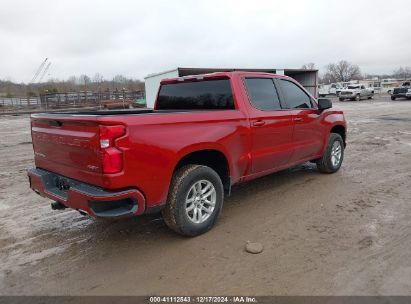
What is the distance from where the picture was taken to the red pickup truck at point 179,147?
3266 mm

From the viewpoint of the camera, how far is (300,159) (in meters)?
5.76

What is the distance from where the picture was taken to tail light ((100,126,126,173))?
3.15 meters

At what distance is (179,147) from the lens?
369 centimetres

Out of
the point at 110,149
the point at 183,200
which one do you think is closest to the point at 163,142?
the point at 110,149

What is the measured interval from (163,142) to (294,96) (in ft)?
9.46

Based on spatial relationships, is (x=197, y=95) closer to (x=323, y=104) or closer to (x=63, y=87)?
(x=323, y=104)

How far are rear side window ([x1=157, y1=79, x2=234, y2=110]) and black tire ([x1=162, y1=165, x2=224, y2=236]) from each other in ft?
3.53

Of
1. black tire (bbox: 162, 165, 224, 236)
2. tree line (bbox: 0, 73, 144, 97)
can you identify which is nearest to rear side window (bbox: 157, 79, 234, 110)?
black tire (bbox: 162, 165, 224, 236)

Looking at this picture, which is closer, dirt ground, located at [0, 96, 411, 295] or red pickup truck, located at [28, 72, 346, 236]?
dirt ground, located at [0, 96, 411, 295]

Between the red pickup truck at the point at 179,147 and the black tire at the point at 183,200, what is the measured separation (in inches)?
0.4

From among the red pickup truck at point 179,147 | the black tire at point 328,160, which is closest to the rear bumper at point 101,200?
the red pickup truck at point 179,147

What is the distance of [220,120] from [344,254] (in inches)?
77.1

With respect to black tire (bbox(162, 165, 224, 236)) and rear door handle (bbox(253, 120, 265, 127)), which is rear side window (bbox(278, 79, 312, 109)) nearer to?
rear door handle (bbox(253, 120, 265, 127))

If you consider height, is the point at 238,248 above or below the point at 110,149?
below
